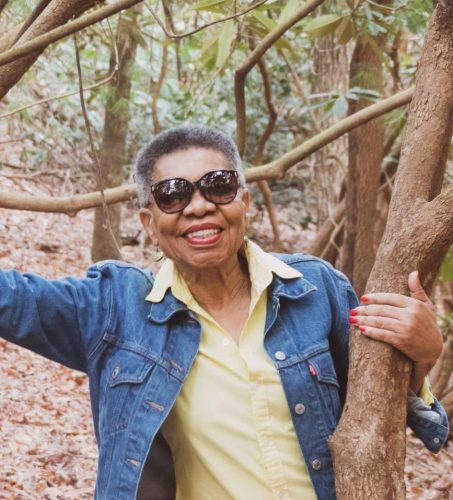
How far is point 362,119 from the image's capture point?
10.8 ft

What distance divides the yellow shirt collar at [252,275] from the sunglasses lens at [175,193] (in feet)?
0.67

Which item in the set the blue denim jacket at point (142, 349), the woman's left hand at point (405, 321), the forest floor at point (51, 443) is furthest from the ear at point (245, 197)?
the forest floor at point (51, 443)

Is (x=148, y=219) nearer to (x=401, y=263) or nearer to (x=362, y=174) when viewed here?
(x=401, y=263)

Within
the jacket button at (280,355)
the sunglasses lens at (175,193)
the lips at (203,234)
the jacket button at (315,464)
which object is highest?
the sunglasses lens at (175,193)

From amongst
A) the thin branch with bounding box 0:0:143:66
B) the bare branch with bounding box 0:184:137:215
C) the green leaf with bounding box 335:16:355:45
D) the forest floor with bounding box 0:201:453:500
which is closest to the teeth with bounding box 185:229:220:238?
the thin branch with bounding box 0:0:143:66

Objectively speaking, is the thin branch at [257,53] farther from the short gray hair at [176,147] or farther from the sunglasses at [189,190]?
the sunglasses at [189,190]

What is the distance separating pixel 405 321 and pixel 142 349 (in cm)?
69

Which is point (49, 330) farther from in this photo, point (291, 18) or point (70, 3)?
point (291, 18)

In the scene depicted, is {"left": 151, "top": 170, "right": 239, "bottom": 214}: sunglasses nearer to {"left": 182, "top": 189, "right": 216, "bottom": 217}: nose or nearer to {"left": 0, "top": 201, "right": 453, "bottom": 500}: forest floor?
{"left": 182, "top": 189, "right": 216, "bottom": 217}: nose

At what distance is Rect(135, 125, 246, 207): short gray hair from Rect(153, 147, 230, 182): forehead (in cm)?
1

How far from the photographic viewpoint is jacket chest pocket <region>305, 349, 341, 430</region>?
6.06 feet

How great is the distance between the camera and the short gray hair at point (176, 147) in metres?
1.92

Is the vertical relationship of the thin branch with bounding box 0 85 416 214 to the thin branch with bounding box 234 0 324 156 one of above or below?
below

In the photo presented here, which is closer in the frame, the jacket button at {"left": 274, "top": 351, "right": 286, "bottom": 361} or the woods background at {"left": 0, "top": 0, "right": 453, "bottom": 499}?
the woods background at {"left": 0, "top": 0, "right": 453, "bottom": 499}
